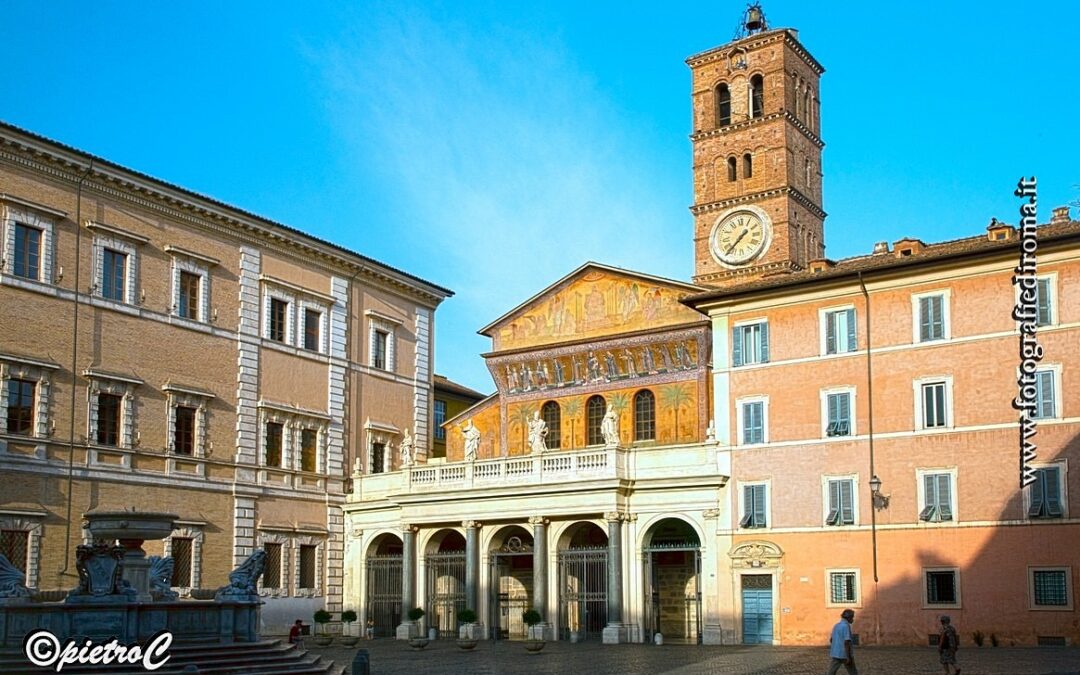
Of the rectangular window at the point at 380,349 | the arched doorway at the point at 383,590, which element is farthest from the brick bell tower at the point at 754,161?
the arched doorway at the point at 383,590

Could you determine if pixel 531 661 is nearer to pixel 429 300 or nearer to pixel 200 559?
pixel 200 559

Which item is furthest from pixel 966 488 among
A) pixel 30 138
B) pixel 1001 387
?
pixel 30 138

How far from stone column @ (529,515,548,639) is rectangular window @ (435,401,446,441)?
1443cm

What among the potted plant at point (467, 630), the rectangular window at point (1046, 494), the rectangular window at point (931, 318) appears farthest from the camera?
the potted plant at point (467, 630)

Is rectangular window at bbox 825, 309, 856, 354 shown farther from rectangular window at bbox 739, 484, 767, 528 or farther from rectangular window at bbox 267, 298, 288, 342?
rectangular window at bbox 267, 298, 288, 342

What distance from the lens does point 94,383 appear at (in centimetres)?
3500

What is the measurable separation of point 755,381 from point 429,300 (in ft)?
55.1

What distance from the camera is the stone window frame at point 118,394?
114ft

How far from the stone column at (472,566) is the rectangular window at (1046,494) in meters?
16.7

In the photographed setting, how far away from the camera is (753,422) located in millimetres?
35875

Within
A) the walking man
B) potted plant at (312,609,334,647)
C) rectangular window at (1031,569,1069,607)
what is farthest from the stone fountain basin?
rectangular window at (1031,569,1069,607)

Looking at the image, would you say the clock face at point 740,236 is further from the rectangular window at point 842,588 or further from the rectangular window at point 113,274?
the rectangular window at point 113,274

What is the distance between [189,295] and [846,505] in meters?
20.2

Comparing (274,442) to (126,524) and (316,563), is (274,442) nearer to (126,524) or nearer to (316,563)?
(316,563)
